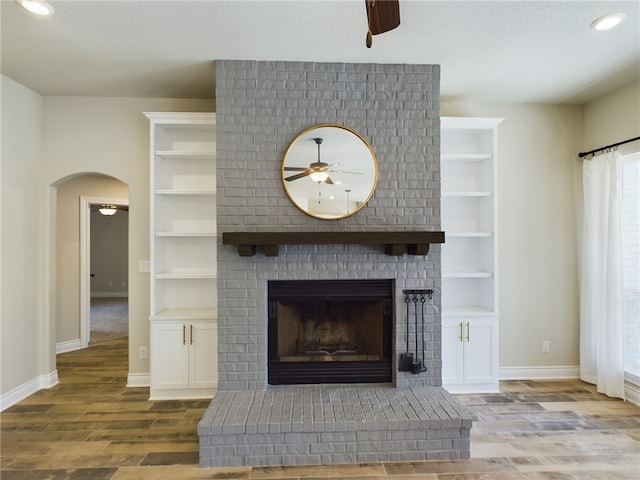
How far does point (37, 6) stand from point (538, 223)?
4.28 m

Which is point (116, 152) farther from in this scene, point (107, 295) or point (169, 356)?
point (107, 295)

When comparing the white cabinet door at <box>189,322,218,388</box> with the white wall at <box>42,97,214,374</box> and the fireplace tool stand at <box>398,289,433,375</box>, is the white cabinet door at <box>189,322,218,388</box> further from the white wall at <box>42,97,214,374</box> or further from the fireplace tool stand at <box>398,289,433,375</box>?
the fireplace tool stand at <box>398,289,433,375</box>

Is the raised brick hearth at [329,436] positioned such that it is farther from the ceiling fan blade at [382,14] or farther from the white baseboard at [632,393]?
the ceiling fan blade at [382,14]

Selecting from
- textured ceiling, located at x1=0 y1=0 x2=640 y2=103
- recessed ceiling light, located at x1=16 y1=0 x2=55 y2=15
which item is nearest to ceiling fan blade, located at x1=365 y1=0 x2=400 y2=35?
textured ceiling, located at x1=0 y1=0 x2=640 y2=103

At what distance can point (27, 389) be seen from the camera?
10.5ft

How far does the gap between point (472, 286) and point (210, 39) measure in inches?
121

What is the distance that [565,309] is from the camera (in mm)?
3625

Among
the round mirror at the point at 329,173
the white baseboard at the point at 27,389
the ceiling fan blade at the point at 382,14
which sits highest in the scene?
the ceiling fan blade at the point at 382,14

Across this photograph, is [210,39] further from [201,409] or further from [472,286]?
[472,286]

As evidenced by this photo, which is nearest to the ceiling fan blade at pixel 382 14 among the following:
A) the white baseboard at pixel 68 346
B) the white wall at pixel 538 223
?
the white wall at pixel 538 223

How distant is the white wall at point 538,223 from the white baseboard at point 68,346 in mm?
4981

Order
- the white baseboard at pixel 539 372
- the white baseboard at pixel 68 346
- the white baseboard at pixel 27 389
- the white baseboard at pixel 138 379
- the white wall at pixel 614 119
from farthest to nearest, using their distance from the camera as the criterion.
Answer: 1. the white baseboard at pixel 68 346
2. the white baseboard at pixel 539 372
3. the white baseboard at pixel 138 379
4. the white wall at pixel 614 119
5. the white baseboard at pixel 27 389

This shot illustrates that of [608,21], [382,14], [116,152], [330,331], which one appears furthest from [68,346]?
[608,21]

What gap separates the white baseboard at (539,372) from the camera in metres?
3.57
